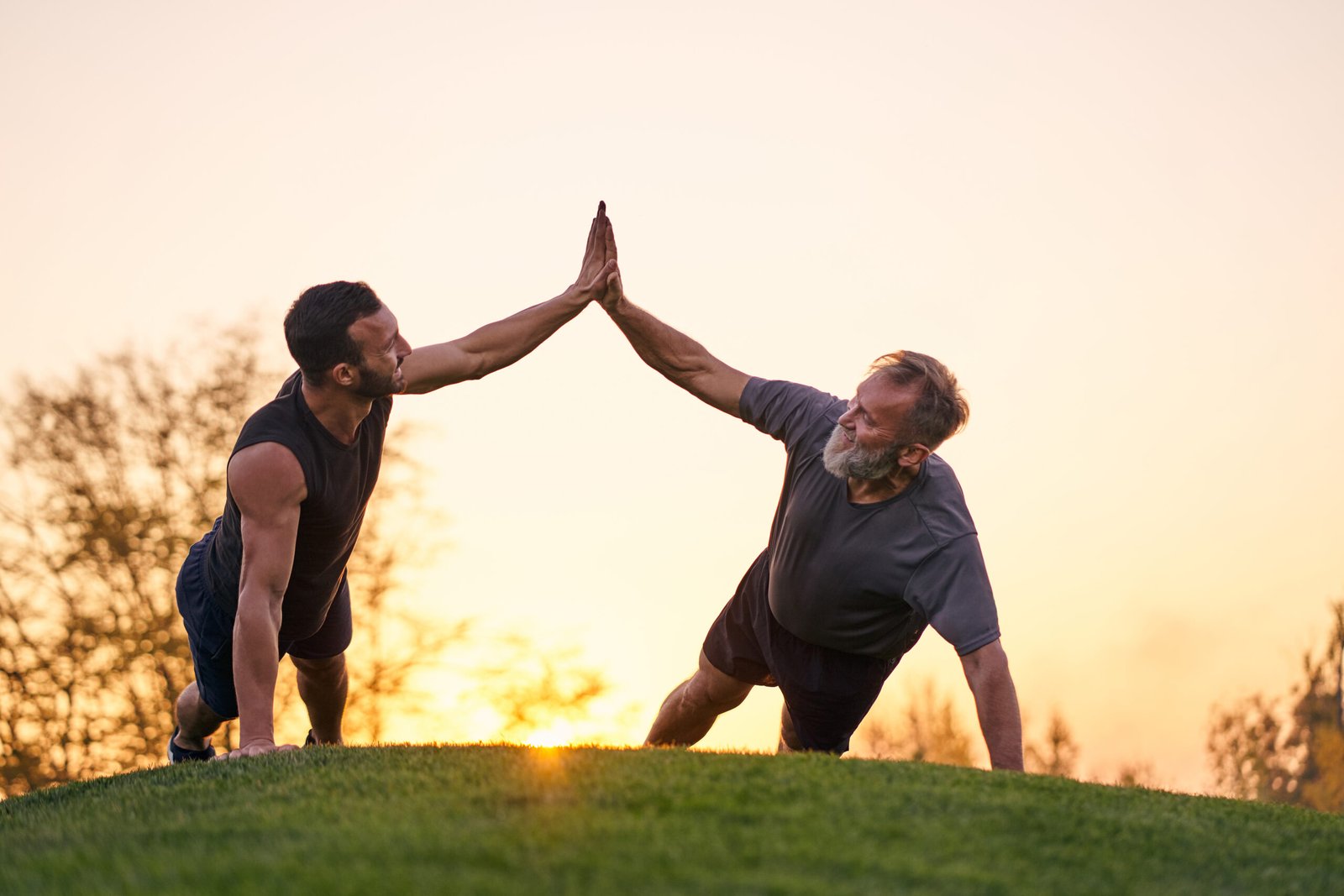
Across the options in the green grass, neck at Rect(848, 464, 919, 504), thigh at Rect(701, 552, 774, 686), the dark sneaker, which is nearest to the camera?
the green grass

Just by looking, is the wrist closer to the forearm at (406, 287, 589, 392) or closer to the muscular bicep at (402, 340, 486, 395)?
the forearm at (406, 287, 589, 392)

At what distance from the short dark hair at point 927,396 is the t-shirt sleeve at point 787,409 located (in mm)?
377

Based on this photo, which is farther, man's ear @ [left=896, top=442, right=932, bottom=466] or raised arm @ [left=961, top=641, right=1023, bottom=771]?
man's ear @ [left=896, top=442, right=932, bottom=466]

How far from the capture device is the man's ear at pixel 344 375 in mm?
5859

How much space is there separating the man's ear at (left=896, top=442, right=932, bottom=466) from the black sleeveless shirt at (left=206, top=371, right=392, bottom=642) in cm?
252

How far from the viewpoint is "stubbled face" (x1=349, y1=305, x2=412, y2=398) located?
19.2ft

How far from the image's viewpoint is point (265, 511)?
18.8ft

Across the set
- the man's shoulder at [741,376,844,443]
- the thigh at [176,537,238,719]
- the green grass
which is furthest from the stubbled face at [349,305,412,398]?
the man's shoulder at [741,376,844,443]

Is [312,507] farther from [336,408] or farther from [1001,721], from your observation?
[1001,721]

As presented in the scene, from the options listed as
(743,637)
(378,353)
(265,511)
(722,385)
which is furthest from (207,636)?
(722,385)

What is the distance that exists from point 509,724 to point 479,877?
16613 mm

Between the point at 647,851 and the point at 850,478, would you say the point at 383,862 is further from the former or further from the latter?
the point at 850,478

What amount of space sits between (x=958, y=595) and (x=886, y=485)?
0.71 metres

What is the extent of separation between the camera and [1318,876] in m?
4.21
